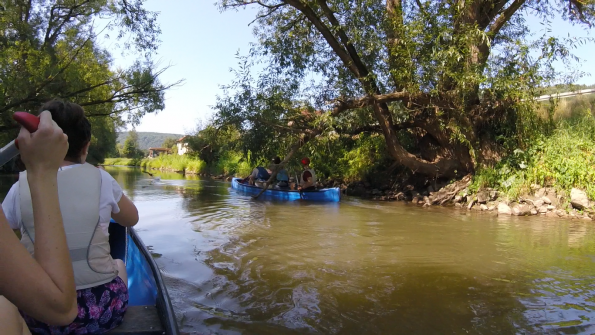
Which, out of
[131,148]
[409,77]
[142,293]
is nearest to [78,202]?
[142,293]

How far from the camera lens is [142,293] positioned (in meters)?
3.25

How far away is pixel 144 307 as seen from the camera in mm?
2551

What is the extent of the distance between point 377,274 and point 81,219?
3897mm

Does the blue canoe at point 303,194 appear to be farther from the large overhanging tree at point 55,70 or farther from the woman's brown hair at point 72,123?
the woman's brown hair at point 72,123

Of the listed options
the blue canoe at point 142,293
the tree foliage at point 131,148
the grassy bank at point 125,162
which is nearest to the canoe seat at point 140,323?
the blue canoe at point 142,293

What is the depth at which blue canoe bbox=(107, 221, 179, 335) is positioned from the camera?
2.23 metres

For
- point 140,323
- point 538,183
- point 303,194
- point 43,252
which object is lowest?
point 140,323

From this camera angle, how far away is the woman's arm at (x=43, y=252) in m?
0.94

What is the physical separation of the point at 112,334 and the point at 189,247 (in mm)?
4464

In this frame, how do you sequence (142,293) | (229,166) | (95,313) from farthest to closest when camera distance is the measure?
(229,166) < (142,293) < (95,313)

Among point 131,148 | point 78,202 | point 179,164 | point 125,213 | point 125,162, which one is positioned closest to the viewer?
point 78,202

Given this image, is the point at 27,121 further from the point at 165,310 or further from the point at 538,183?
the point at 538,183

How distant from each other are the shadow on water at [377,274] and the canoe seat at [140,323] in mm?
→ 1110

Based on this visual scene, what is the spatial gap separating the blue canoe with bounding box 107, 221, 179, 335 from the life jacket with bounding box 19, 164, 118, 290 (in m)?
0.37
